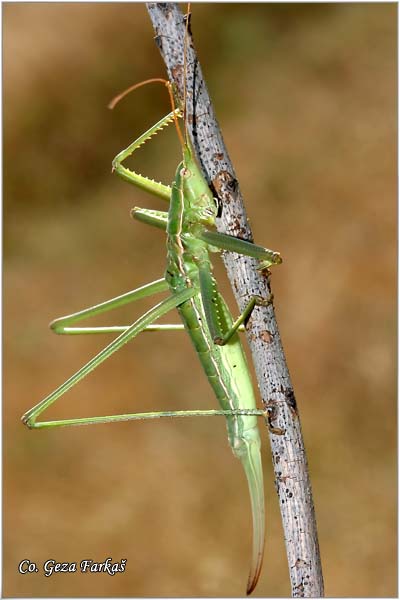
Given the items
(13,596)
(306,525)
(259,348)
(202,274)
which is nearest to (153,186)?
(202,274)

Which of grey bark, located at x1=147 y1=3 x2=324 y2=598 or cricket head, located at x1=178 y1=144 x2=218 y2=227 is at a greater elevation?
cricket head, located at x1=178 y1=144 x2=218 y2=227

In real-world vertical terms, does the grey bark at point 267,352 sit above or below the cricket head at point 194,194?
below

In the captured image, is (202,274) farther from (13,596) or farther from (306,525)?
(13,596)

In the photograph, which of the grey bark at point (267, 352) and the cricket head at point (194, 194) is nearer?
the grey bark at point (267, 352)

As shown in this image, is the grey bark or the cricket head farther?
the cricket head
